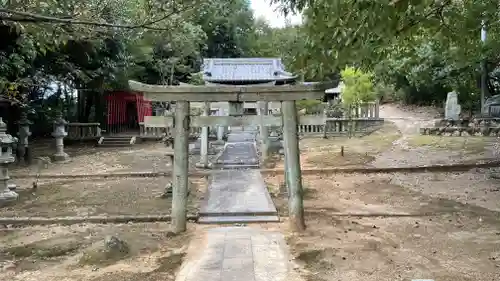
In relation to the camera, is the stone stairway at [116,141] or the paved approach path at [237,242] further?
the stone stairway at [116,141]

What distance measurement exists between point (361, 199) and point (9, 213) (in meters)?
7.05

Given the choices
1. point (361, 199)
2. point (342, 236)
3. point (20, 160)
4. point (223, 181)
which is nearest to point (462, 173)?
point (361, 199)

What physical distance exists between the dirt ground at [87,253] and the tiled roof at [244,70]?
1002 cm

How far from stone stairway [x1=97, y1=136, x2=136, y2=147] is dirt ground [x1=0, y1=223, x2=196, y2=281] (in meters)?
16.3

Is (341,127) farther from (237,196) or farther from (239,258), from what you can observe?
(239,258)

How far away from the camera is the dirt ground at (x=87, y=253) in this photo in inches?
219

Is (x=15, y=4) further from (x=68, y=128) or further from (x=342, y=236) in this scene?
(x=68, y=128)

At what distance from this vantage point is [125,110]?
28.7 m

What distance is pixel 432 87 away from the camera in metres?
27.9

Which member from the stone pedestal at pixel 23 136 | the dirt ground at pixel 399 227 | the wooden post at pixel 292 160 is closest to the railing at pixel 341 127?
the dirt ground at pixel 399 227

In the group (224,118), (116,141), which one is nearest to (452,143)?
(224,118)

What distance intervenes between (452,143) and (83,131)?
17.4 meters

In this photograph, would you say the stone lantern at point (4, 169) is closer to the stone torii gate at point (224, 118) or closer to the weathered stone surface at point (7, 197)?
the weathered stone surface at point (7, 197)

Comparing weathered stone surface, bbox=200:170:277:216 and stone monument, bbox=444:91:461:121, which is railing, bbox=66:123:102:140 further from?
stone monument, bbox=444:91:461:121
